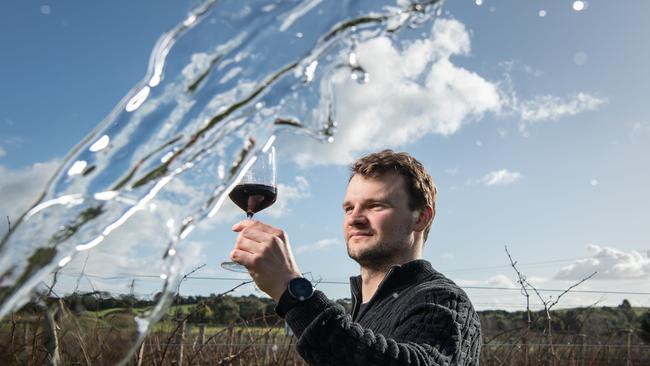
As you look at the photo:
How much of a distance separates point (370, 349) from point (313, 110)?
653mm

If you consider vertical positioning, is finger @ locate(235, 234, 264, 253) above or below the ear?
below

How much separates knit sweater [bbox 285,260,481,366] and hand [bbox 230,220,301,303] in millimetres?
94

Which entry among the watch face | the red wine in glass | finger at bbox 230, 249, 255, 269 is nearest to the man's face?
the red wine in glass

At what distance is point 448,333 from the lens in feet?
6.18

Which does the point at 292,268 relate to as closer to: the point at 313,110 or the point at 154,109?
the point at 313,110

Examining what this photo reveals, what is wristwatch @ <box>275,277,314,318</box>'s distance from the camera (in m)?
1.71

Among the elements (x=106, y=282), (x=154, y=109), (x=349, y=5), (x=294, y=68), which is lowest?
(x=106, y=282)

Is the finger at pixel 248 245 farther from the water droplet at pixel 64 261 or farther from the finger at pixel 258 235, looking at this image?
the water droplet at pixel 64 261

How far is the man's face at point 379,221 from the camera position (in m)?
2.50

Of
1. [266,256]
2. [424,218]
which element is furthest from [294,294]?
[424,218]

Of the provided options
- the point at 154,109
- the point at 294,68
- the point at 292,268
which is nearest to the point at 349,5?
the point at 294,68

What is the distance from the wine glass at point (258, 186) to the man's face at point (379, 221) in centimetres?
47

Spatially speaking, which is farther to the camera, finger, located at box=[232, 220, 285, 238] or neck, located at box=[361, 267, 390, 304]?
neck, located at box=[361, 267, 390, 304]

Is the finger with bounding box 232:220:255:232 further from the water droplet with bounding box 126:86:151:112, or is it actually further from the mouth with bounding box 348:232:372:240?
the mouth with bounding box 348:232:372:240
